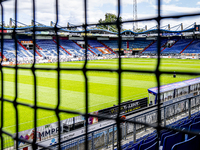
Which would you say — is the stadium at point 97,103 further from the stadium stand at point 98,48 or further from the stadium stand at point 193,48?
the stadium stand at point 193,48

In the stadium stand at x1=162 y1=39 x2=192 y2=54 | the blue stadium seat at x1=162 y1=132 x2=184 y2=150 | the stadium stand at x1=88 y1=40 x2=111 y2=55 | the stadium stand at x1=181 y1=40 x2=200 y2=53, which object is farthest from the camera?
the stadium stand at x1=88 y1=40 x2=111 y2=55

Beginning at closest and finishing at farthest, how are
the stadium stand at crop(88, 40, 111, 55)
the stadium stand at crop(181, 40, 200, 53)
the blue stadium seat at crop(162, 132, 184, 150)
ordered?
1. the blue stadium seat at crop(162, 132, 184, 150)
2. the stadium stand at crop(181, 40, 200, 53)
3. the stadium stand at crop(88, 40, 111, 55)

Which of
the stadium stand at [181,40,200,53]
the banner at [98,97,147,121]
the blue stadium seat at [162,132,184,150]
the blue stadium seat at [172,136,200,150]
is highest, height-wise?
the stadium stand at [181,40,200,53]

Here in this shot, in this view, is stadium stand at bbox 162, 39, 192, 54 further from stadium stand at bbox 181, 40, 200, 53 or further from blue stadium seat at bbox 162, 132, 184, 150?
blue stadium seat at bbox 162, 132, 184, 150

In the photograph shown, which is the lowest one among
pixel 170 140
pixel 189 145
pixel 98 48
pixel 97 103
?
pixel 97 103

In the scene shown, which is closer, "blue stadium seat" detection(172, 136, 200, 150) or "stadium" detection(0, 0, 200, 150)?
"stadium" detection(0, 0, 200, 150)

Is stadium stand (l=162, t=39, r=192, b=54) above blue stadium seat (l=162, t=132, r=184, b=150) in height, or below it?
above

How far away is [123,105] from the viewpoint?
24.8 ft

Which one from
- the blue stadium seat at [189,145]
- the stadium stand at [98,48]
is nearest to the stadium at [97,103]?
the blue stadium seat at [189,145]

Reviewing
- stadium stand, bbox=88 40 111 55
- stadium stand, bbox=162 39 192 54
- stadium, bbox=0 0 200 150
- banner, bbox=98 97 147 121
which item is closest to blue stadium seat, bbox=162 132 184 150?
stadium, bbox=0 0 200 150

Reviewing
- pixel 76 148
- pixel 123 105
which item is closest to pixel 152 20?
pixel 76 148

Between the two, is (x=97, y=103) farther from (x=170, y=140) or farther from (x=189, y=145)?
(x=189, y=145)

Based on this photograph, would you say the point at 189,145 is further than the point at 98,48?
No

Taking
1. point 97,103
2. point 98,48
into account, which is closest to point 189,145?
point 97,103
